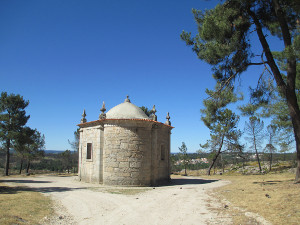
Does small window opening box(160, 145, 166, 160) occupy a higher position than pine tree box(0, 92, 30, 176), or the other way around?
pine tree box(0, 92, 30, 176)

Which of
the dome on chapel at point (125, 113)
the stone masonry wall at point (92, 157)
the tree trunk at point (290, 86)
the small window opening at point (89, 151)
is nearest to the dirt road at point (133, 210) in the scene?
the stone masonry wall at point (92, 157)

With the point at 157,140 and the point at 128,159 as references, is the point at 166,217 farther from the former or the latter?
the point at 157,140

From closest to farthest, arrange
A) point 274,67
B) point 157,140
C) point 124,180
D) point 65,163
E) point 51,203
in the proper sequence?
point 51,203
point 274,67
point 124,180
point 157,140
point 65,163

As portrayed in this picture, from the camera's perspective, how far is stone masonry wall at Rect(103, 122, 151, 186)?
16016 millimetres

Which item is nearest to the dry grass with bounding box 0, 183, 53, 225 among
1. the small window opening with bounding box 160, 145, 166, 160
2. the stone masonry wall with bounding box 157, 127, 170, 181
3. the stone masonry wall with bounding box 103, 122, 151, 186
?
the stone masonry wall with bounding box 103, 122, 151, 186

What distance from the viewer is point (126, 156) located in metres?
16.1

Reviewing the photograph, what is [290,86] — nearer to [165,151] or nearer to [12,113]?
[165,151]

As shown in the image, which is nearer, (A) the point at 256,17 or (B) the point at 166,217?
(B) the point at 166,217

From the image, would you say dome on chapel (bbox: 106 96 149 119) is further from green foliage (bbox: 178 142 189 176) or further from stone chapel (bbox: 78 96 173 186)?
green foliage (bbox: 178 142 189 176)

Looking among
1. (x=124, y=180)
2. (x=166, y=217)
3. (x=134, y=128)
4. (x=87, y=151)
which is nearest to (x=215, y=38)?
(x=134, y=128)

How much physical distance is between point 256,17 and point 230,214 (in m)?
10.9

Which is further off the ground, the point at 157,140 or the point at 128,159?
the point at 157,140

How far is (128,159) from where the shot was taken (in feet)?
52.7

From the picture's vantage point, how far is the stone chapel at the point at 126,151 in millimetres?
16078
